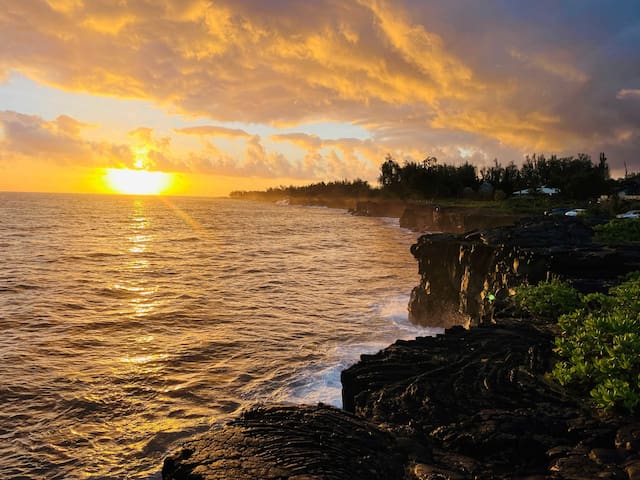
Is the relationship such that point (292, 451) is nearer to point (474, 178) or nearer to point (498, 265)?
point (498, 265)

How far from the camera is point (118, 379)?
14.9 metres

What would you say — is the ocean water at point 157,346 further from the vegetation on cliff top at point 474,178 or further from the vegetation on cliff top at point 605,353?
the vegetation on cliff top at point 474,178

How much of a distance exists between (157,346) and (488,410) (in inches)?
610

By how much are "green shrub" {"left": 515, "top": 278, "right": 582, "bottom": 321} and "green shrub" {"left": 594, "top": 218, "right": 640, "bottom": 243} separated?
1077cm

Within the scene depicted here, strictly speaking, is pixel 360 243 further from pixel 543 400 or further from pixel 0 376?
pixel 543 400

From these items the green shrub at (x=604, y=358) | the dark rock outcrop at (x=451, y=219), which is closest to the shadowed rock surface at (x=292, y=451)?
the green shrub at (x=604, y=358)

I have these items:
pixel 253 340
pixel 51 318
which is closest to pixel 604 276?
pixel 253 340

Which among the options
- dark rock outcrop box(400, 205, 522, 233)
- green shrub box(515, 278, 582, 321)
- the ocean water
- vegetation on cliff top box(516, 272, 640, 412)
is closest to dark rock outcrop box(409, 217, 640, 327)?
green shrub box(515, 278, 582, 321)

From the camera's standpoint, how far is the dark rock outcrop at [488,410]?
5.03 meters

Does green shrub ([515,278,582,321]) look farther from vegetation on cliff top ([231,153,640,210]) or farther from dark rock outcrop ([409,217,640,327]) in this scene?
vegetation on cliff top ([231,153,640,210])

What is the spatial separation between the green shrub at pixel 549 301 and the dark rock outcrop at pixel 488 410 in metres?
1.07

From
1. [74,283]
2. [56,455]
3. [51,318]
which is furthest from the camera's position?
[74,283]

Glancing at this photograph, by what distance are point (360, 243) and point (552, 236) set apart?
133 ft

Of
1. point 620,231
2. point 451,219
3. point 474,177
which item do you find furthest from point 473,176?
point 620,231
